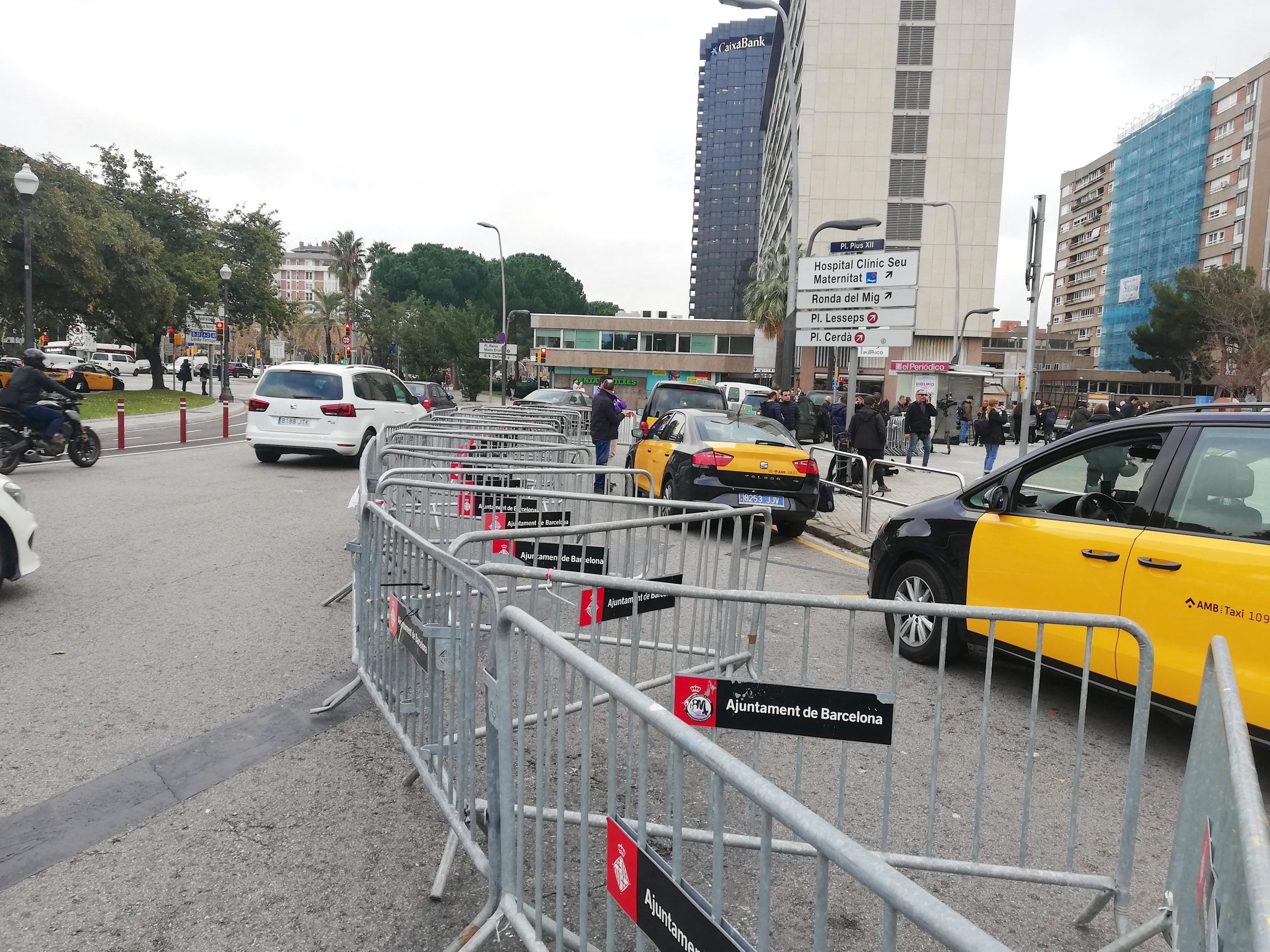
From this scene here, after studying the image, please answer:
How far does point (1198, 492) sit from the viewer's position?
4.30 m

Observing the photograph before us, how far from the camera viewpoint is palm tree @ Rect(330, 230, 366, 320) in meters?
86.3

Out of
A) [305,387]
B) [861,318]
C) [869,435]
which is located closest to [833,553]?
[869,435]

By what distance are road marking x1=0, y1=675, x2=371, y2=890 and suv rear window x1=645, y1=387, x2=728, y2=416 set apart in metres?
12.2

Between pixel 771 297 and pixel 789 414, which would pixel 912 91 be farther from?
pixel 789 414

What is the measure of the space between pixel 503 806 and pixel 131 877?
158 centimetres

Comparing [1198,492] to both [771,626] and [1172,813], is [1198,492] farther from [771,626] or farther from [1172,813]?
[771,626]

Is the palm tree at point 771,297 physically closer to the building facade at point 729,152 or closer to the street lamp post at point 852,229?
the street lamp post at point 852,229

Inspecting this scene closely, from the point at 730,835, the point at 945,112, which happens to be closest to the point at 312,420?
the point at 730,835

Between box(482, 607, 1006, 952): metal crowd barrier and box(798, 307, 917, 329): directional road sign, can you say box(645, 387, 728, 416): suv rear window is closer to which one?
box(798, 307, 917, 329): directional road sign

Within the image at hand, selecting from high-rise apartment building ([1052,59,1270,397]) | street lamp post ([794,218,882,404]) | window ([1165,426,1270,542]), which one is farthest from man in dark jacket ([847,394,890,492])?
high-rise apartment building ([1052,59,1270,397])

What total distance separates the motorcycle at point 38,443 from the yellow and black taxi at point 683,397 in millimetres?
9059

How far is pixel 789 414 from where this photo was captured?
20172mm

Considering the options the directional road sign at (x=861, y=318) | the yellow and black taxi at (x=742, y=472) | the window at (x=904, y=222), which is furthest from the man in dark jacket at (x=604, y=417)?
the window at (x=904, y=222)

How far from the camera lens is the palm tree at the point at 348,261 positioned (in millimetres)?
86312
